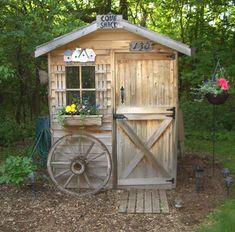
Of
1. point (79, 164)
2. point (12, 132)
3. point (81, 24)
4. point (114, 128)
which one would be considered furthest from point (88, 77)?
point (12, 132)

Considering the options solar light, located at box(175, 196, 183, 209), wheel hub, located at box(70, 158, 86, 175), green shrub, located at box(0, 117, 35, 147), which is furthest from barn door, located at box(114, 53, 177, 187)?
green shrub, located at box(0, 117, 35, 147)

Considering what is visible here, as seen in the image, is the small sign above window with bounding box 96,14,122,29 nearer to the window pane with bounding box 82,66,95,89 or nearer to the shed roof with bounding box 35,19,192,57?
the shed roof with bounding box 35,19,192,57

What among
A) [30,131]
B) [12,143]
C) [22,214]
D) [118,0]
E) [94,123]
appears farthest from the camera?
[118,0]

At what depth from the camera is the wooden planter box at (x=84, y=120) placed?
20.2 ft

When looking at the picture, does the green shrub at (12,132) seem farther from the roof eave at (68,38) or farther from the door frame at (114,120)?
the roof eave at (68,38)

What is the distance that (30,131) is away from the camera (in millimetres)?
11000

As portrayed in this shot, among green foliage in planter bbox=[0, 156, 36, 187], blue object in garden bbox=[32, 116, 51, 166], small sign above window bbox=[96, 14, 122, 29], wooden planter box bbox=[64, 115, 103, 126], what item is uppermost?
small sign above window bbox=[96, 14, 122, 29]

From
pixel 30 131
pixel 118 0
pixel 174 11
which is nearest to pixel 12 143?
pixel 30 131

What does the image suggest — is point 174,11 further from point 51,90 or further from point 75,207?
point 75,207

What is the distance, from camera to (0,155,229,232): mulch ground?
16.5 feet

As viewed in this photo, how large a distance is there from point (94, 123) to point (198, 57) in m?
5.01

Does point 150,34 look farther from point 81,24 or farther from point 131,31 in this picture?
A: point 81,24

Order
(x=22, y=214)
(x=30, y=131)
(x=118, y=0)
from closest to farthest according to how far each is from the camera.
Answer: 1. (x=22, y=214)
2. (x=30, y=131)
3. (x=118, y=0)

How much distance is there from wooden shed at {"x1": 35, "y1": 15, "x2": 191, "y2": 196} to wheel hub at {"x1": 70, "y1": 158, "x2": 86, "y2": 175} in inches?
0.6
